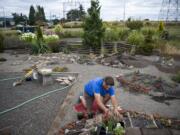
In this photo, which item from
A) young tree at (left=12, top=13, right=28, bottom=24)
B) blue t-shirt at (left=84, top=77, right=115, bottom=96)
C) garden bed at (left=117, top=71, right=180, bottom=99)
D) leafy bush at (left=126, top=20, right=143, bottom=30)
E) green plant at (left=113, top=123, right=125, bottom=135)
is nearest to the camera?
green plant at (left=113, top=123, right=125, bottom=135)

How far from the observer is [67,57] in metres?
12.6

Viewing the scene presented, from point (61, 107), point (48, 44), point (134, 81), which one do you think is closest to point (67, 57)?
point (48, 44)

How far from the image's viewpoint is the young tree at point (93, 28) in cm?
1355

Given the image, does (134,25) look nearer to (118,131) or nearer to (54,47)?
(54,47)

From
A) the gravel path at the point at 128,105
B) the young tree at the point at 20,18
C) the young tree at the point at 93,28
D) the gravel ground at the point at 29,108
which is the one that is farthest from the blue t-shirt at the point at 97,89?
the young tree at the point at 20,18

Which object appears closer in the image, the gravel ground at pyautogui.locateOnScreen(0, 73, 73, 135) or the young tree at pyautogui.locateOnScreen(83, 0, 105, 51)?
the gravel ground at pyautogui.locateOnScreen(0, 73, 73, 135)

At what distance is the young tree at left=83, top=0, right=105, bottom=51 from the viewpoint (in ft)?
44.5

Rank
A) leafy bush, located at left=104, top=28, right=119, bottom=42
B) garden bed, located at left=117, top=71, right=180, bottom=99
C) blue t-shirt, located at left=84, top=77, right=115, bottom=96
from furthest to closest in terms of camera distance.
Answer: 1. leafy bush, located at left=104, top=28, right=119, bottom=42
2. garden bed, located at left=117, top=71, right=180, bottom=99
3. blue t-shirt, located at left=84, top=77, right=115, bottom=96

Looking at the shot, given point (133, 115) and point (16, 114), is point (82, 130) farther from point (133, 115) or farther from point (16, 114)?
point (16, 114)

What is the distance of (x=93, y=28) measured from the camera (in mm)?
13758

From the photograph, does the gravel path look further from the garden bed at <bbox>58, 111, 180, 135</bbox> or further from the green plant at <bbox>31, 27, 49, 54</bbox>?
the green plant at <bbox>31, 27, 49, 54</bbox>

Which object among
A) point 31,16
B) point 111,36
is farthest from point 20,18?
point 111,36

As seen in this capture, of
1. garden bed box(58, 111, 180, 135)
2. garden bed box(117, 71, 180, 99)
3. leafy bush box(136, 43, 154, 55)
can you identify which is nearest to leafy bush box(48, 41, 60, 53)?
leafy bush box(136, 43, 154, 55)

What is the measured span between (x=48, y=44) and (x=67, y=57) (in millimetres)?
2760
